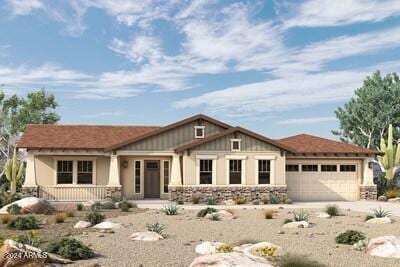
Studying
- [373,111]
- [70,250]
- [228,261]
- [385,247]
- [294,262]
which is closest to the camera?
[228,261]

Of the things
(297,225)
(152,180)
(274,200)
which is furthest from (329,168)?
(297,225)

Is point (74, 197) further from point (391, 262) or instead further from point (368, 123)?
point (368, 123)

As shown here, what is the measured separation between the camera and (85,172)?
29.0m

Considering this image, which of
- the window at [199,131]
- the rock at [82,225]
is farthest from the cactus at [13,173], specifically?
the rock at [82,225]

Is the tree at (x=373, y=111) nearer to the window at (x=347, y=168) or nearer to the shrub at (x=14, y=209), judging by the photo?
the window at (x=347, y=168)

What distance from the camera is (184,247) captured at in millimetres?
12258

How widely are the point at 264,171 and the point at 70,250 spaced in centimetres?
1897

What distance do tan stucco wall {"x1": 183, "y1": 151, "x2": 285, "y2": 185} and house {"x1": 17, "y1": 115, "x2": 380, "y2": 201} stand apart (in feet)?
0.18

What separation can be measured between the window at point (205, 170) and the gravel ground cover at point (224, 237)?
21.4ft

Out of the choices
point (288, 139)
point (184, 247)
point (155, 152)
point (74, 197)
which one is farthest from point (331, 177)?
point (184, 247)

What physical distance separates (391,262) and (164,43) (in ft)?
68.3

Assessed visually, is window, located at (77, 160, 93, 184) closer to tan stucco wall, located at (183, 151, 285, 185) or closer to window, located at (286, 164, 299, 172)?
tan stucco wall, located at (183, 151, 285, 185)

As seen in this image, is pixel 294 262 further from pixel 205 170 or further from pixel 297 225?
pixel 205 170

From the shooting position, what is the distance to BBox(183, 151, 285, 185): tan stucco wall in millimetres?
27578
